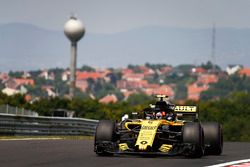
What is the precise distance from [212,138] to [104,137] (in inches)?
119

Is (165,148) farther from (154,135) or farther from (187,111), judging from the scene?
(187,111)

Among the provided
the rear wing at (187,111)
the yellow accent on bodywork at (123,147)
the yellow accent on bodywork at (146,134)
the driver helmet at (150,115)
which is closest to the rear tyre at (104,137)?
the yellow accent on bodywork at (123,147)

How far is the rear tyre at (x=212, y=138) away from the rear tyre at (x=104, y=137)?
257 centimetres

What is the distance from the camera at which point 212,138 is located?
2223 cm

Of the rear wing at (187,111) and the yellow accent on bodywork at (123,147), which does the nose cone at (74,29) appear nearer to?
the rear wing at (187,111)

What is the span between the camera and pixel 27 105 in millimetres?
121188

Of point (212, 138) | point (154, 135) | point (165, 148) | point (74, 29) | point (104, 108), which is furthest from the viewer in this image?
point (74, 29)

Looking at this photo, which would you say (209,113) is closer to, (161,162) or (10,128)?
(10,128)

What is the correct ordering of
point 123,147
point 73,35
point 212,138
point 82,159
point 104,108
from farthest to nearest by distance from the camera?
point 73,35 < point 104,108 < point 212,138 < point 123,147 < point 82,159

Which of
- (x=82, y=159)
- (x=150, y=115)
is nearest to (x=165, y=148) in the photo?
(x=150, y=115)

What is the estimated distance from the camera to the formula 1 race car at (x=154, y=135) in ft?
65.5

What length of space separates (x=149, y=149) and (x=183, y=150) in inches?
30.4

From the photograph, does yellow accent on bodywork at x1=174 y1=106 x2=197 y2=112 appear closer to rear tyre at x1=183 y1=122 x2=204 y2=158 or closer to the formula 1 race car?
the formula 1 race car

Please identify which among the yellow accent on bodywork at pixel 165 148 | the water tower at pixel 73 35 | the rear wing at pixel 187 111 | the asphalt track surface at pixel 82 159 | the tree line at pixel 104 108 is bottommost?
the asphalt track surface at pixel 82 159
